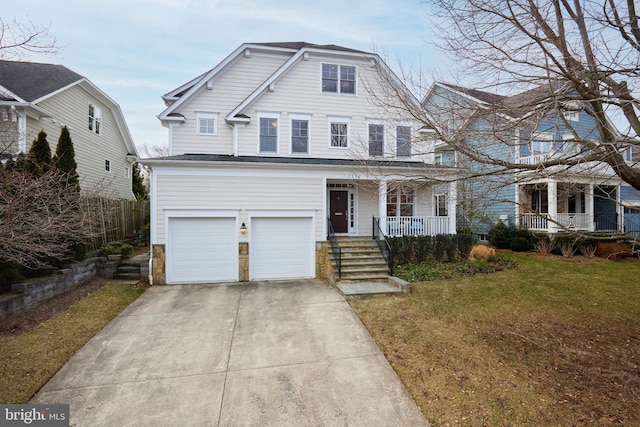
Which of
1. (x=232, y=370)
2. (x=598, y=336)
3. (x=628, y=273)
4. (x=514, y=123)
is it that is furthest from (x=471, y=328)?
(x=628, y=273)

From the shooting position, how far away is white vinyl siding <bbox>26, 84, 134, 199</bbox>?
12055mm

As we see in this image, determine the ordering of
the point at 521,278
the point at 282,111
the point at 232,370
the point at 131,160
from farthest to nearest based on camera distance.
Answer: the point at 131,160
the point at 282,111
the point at 521,278
the point at 232,370

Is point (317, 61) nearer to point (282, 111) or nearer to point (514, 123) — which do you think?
point (282, 111)

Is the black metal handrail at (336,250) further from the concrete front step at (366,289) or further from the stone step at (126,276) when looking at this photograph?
the stone step at (126,276)

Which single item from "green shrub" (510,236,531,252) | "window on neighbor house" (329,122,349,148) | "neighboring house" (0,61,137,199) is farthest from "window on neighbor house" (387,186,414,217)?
"neighboring house" (0,61,137,199)

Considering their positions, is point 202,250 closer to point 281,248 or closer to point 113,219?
point 281,248

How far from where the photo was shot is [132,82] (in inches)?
669

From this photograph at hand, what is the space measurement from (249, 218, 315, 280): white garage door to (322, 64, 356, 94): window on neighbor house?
5.93 m

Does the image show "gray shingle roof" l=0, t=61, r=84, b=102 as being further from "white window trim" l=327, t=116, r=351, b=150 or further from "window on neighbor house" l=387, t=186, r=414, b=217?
"window on neighbor house" l=387, t=186, r=414, b=217

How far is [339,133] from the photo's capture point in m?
12.3

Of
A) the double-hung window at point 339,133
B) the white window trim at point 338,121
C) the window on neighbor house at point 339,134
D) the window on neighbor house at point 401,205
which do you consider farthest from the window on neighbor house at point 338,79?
the window on neighbor house at point 401,205

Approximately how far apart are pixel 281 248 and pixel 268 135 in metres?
4.73

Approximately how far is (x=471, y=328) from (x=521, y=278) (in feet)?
15.5

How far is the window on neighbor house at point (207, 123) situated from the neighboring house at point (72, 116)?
3.82 meters
